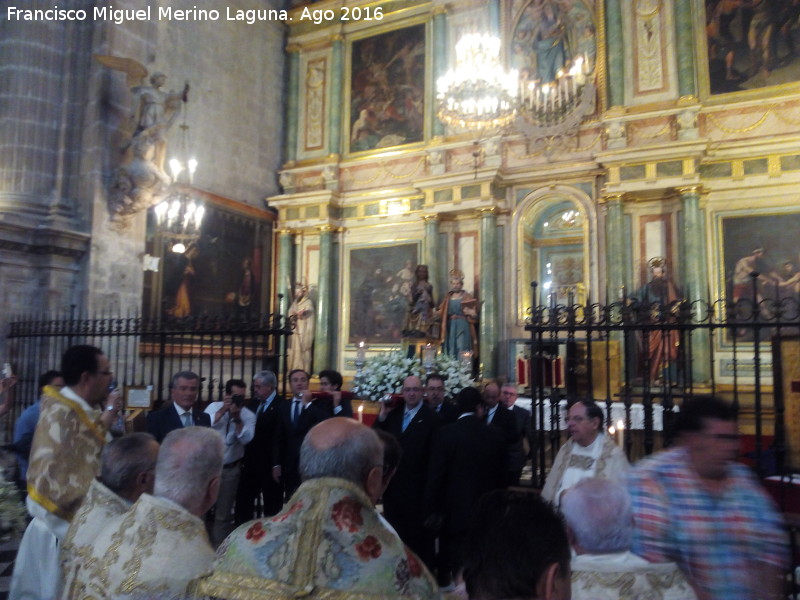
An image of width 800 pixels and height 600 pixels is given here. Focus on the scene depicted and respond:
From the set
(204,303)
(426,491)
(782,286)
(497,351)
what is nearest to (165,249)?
(204,303)

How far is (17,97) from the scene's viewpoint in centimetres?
1036

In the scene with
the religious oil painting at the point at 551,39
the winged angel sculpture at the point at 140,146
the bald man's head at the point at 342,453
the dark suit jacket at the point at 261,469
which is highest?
the religious oil painting at the point at 551,39

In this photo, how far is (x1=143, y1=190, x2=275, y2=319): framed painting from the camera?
1291 cm

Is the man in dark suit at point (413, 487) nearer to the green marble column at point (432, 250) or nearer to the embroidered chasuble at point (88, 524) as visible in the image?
the embroidered chasuble at point (88, 524)

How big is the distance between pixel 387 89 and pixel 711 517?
14597 millimetres

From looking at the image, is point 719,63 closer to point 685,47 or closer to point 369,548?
point 685,47

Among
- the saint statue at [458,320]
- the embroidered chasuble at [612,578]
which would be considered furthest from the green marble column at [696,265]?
the embroidered chasuble at [612,578]

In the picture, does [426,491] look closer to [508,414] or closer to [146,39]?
[508,414]

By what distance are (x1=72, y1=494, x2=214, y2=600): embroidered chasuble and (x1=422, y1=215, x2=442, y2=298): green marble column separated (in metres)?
12.2

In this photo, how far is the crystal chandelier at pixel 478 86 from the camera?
419 inches

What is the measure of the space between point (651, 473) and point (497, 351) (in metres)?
10.9

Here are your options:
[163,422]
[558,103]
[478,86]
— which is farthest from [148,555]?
[558,103]

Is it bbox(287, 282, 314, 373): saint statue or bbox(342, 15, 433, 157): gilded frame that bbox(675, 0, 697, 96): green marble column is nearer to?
bbox(342, 15, 433, 157): gilded frame

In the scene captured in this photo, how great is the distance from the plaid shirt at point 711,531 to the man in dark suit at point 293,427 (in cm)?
368
